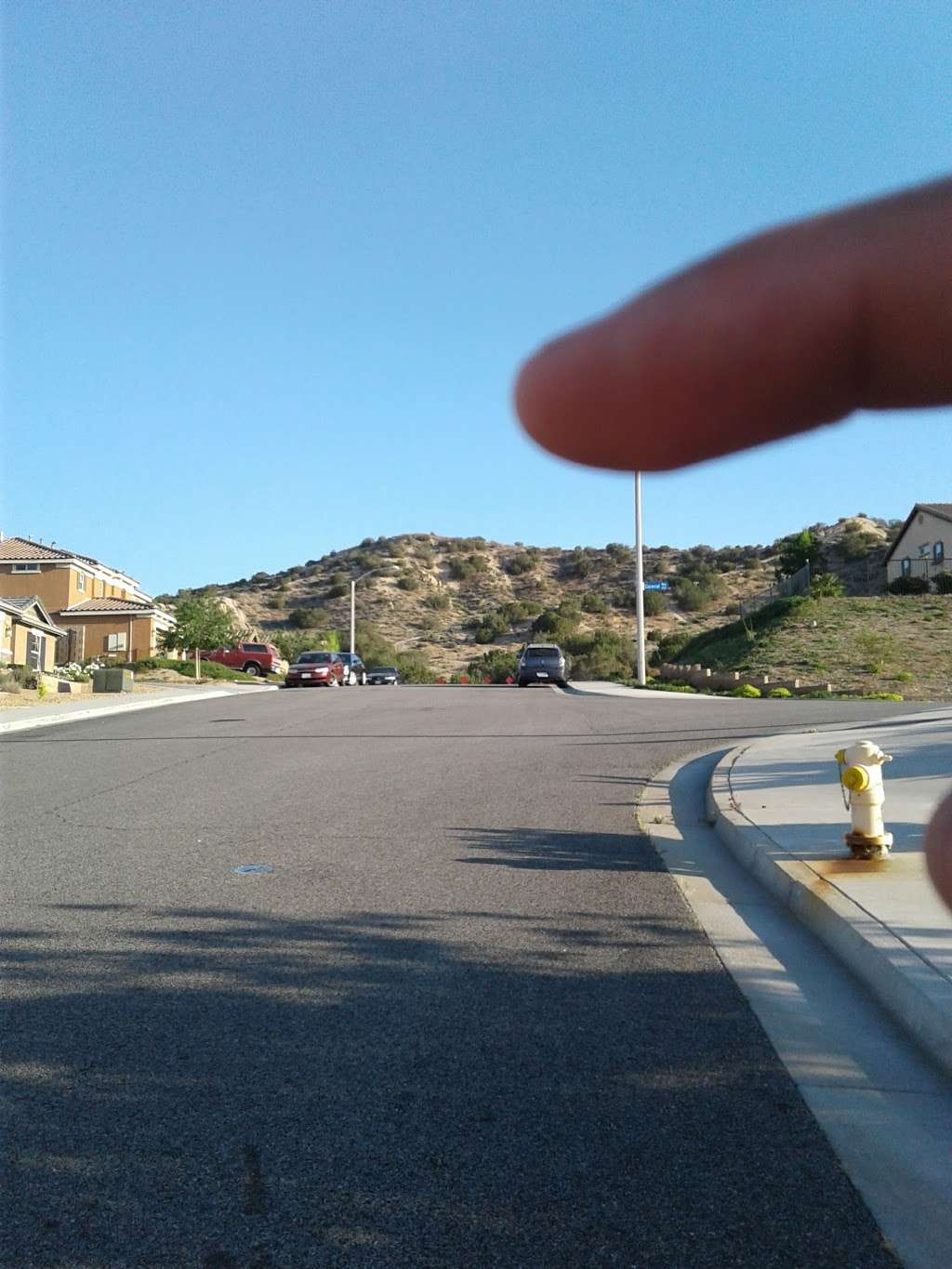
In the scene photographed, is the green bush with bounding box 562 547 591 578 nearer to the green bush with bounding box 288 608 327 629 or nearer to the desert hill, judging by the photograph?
the desert hill

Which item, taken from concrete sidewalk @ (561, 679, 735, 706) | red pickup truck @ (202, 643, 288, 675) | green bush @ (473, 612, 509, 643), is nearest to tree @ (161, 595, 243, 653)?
red pickup truck @ (202, 643, 288, 675)

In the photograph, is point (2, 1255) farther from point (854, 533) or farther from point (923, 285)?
point (854, 533)

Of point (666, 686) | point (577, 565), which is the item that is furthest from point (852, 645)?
point (577, 565)

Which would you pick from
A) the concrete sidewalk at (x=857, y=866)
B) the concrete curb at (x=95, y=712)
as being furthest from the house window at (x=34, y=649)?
the concrete sidewalk at (x=857, y=866)

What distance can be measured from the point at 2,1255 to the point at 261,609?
7673cm

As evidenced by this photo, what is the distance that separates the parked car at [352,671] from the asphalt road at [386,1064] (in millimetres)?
35758

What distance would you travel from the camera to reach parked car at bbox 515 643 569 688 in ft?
126

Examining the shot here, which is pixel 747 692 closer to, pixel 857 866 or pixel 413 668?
pixel 857 866

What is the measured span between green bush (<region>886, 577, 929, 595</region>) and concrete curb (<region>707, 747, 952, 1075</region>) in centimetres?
3369

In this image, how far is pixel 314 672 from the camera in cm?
4053

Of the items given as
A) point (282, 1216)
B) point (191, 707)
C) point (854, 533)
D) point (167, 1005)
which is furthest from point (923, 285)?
point (191, 707)

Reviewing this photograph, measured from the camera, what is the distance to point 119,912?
6508 millimetres

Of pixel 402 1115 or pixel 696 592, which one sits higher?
pixel 696 592

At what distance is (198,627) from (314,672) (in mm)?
10892
